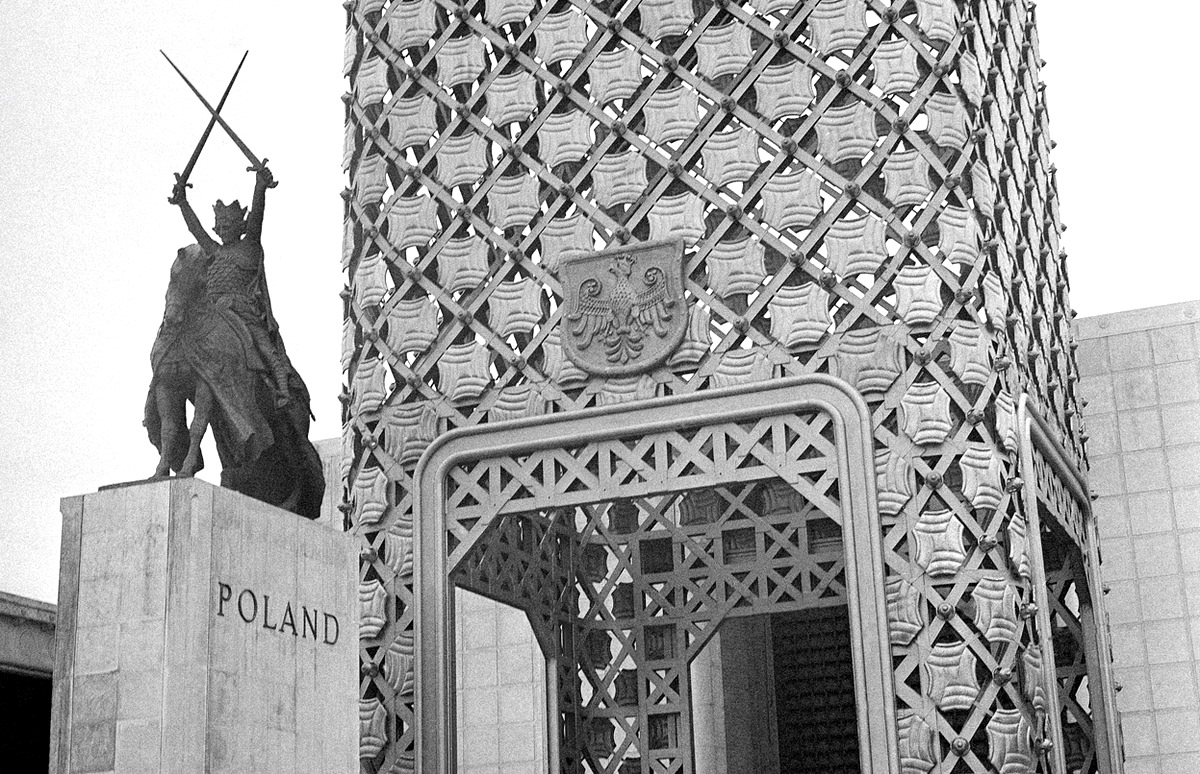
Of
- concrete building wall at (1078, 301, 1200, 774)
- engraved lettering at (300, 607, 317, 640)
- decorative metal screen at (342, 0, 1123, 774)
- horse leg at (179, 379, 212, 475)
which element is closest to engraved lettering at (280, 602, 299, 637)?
engraved lettering at (300, 607, 317, 640)

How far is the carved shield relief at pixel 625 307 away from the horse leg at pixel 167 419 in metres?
3.37

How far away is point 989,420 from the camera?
14.5 meters

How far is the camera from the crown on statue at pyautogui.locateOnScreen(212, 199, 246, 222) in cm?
1513

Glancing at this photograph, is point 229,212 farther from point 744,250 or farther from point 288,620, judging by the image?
point 744,250

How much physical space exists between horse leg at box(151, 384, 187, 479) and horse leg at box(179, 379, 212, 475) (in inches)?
4.2

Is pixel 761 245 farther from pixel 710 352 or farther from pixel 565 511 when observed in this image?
pixel 565 511

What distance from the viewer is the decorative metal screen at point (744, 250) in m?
14.2

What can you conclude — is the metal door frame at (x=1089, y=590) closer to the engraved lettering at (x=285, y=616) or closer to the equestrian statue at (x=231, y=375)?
the engraved lettering at (x=285, y=616)

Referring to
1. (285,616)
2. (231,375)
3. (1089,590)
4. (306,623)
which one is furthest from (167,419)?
(1089,590)

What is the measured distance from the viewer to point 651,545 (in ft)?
61.7

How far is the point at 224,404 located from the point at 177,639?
2327mm

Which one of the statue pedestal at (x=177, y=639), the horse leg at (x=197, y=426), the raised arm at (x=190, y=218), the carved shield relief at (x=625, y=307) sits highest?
the raised arm at (x=190, y=218)

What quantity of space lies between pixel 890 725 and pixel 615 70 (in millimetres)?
6199

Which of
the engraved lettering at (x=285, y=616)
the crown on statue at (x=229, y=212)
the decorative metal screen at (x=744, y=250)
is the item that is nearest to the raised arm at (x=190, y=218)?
the crown on statue at (x=229, y=212)
